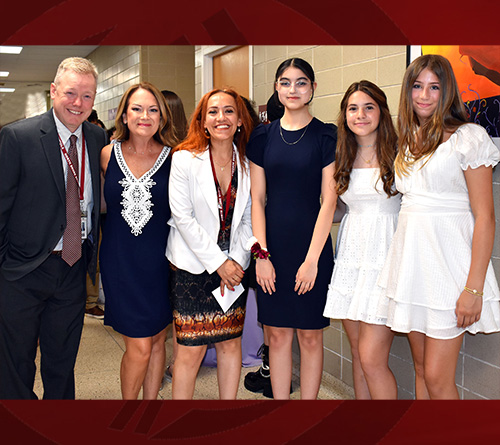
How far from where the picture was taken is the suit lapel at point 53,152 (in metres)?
2.29

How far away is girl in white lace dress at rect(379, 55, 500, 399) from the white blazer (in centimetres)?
→ 77

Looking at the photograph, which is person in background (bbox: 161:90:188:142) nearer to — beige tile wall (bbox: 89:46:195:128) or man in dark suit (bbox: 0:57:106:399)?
man in dark suit (bbox: 0:57:106:399)

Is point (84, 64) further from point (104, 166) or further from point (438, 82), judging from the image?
point (438, 82)

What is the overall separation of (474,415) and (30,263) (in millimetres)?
2055

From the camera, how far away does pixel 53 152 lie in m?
2.31

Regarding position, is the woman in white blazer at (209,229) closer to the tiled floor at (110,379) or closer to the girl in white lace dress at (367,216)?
the girl in white lace dress at (367,216)

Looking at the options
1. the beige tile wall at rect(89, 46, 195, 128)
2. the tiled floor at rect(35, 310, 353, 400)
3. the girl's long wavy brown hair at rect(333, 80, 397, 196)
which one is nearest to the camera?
the girl's long wavy brown hair at rect(333, 80, 397, 196)

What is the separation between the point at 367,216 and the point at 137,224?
104 cm

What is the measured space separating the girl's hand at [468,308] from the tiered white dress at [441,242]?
41 mm

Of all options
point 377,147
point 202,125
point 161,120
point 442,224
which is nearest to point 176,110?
point 161,120

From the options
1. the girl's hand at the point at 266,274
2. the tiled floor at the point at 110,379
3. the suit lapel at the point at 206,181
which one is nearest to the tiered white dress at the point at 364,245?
the girl's hand at the point at 266,274

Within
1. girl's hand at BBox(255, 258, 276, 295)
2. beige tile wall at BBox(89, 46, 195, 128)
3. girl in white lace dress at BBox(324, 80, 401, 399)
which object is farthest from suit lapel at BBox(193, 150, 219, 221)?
beige tile wall at BBox(89, 46, 195, 128)

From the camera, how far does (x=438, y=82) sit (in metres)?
2.04

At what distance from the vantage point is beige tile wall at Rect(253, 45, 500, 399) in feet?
7.73
